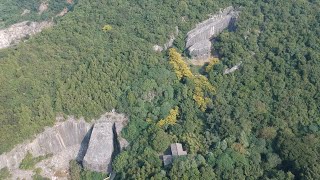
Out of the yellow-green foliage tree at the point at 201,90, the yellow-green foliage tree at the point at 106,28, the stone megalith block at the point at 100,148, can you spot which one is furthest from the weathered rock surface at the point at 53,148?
the yellow-green foliage tree at the point at 106,28

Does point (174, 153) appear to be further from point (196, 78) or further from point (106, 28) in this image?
point (106, 28)

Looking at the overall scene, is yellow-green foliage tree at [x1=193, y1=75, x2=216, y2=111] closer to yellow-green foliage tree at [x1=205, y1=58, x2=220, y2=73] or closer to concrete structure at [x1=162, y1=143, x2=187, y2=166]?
yellow-green foliage tree at [x1=205, y1=58, x2=220, y2=73]

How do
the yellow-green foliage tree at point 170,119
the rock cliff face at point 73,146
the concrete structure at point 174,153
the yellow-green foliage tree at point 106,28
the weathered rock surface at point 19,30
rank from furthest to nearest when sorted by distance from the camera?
the weathered rock surface at point 19,30, the yellow-green foliage tree at point 106,28, the yellow-green foliage tree at point 170,119, the rock cliff face at point 73,146, the concrete structure at point 174,153

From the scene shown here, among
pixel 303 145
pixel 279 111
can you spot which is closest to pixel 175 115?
pixel 279 111

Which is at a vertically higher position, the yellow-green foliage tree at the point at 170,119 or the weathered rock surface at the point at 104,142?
the yellow-green foliage tree at the point at 170,119

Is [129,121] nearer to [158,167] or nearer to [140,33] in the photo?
[158,167]

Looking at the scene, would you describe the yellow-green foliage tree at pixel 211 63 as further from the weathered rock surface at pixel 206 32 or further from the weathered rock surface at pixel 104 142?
the weathered rock surface at pixel 104 142
